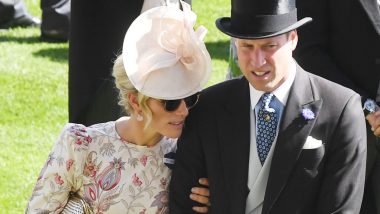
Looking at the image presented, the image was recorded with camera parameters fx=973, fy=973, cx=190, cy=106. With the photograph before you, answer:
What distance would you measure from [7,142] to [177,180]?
376cm

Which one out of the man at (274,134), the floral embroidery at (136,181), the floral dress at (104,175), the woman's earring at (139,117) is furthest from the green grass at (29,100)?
the man at (274,134)

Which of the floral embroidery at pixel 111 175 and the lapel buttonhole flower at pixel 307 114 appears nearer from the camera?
the lapel buttonhole flower at pixel 307 114

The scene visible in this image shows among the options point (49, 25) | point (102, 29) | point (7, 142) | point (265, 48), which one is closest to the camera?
point (265, 48)

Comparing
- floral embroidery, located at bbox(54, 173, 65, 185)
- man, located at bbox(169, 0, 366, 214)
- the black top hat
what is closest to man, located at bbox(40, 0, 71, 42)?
floral embroidery, located at bbox(54, 173, 65, 185)

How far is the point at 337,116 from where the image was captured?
358 centimetres

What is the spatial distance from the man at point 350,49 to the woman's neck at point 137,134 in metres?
0.87

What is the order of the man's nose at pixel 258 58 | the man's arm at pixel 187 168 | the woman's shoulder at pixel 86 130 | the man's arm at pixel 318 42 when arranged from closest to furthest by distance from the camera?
the man's nose at pixel 258 58 → the man's arm at pixel 187 168 → the woman's shoulder at pixel 86 130 → the man's arm at pixel 318 42

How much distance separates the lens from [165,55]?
377 centimetres

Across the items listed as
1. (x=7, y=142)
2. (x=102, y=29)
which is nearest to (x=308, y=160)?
(x=102, y=29)

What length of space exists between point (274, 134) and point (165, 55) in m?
0.52

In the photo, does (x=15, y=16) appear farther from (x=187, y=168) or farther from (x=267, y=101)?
(x=267, y=101)

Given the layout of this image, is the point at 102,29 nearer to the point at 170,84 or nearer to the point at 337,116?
the point at 170,84

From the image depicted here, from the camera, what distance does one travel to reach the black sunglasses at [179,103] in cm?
377

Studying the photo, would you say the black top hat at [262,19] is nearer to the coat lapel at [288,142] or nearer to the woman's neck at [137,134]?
the coat lapel at [288,142]
